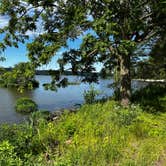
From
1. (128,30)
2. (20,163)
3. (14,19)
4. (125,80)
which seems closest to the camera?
(20,163)

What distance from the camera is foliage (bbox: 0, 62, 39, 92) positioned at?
→ 12.8m

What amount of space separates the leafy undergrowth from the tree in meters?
1.99

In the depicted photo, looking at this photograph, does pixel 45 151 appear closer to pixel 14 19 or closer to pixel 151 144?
pixel 151 144

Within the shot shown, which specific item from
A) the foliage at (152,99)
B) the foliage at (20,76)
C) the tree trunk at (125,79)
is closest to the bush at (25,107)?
the foliage at (152,99)

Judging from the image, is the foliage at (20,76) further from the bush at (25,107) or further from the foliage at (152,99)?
Answer: the bush at (25,107)

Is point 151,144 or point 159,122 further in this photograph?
point 159,122

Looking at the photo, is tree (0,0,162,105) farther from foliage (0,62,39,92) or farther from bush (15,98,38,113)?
bush (15,98,38,113)

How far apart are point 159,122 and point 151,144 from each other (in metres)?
2.95

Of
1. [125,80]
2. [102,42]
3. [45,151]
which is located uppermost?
[102,42]

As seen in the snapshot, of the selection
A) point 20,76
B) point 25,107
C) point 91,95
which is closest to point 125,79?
point 91,95

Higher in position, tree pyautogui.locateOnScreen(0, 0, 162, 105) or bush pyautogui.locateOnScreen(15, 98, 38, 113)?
tree pyautogui.locateOnScreen(0, 0, 162, 105)

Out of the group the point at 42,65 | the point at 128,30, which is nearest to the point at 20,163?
the point at 42,65

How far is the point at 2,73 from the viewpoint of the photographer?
13.5m

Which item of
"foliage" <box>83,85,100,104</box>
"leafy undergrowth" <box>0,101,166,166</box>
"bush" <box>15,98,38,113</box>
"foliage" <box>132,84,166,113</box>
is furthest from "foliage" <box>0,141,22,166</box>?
"bush" <box>15,98,38,113</box>
